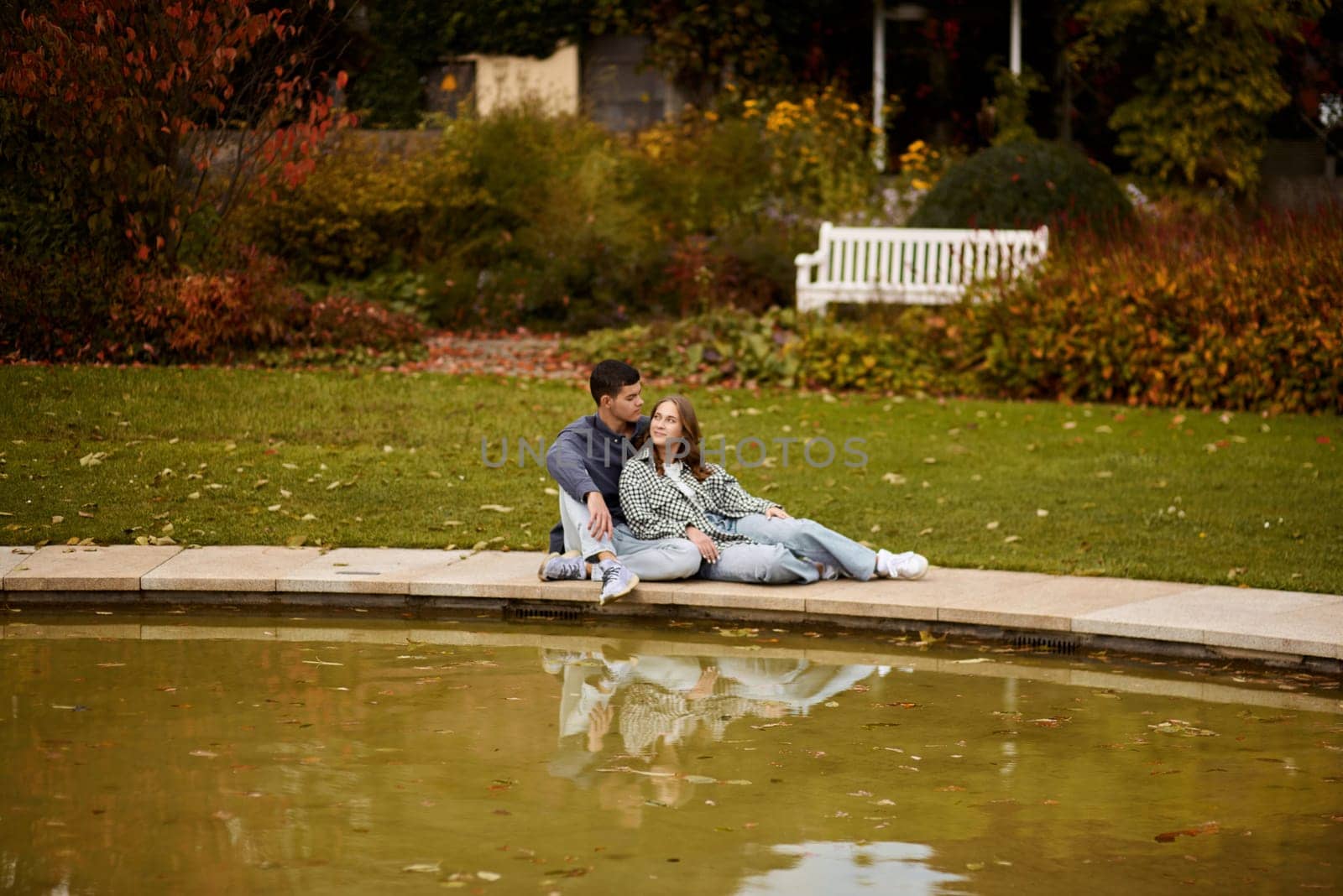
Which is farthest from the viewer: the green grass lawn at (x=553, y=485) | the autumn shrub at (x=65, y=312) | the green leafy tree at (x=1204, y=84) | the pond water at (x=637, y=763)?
the green leafy tree at (x=1204, y=84)

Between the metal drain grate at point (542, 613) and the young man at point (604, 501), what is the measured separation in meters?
0.13

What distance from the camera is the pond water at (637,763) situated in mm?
3934

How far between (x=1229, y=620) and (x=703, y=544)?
85.7 inches

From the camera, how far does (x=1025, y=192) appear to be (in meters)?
14.6

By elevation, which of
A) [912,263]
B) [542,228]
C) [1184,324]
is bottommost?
[1184,324]

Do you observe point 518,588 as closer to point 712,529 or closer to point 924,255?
point 712,529

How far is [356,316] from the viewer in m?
13.6

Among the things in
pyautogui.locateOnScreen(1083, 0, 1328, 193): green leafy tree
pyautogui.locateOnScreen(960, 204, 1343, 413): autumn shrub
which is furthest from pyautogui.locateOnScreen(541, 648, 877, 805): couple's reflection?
pyautogui.locateOnScreen(1083, 0, 1328, 193): green leafy tree

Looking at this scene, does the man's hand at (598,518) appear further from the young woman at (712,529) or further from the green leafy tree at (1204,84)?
the green leafy tree at (1204,84)

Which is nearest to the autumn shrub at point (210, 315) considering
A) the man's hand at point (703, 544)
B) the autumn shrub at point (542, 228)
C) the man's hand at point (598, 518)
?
the autumn shrub at point (542, 228)

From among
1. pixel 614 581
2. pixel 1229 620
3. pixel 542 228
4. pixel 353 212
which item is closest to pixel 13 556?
pixel 614 581

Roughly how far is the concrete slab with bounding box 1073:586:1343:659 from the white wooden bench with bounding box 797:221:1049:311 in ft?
21.9

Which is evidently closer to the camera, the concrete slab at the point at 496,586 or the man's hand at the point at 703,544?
the concrete slab at the point at 496,586

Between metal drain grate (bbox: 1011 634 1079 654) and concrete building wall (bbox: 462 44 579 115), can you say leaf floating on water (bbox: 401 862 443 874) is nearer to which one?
metal drain grate (bbox: 1011 634 1079 654)
